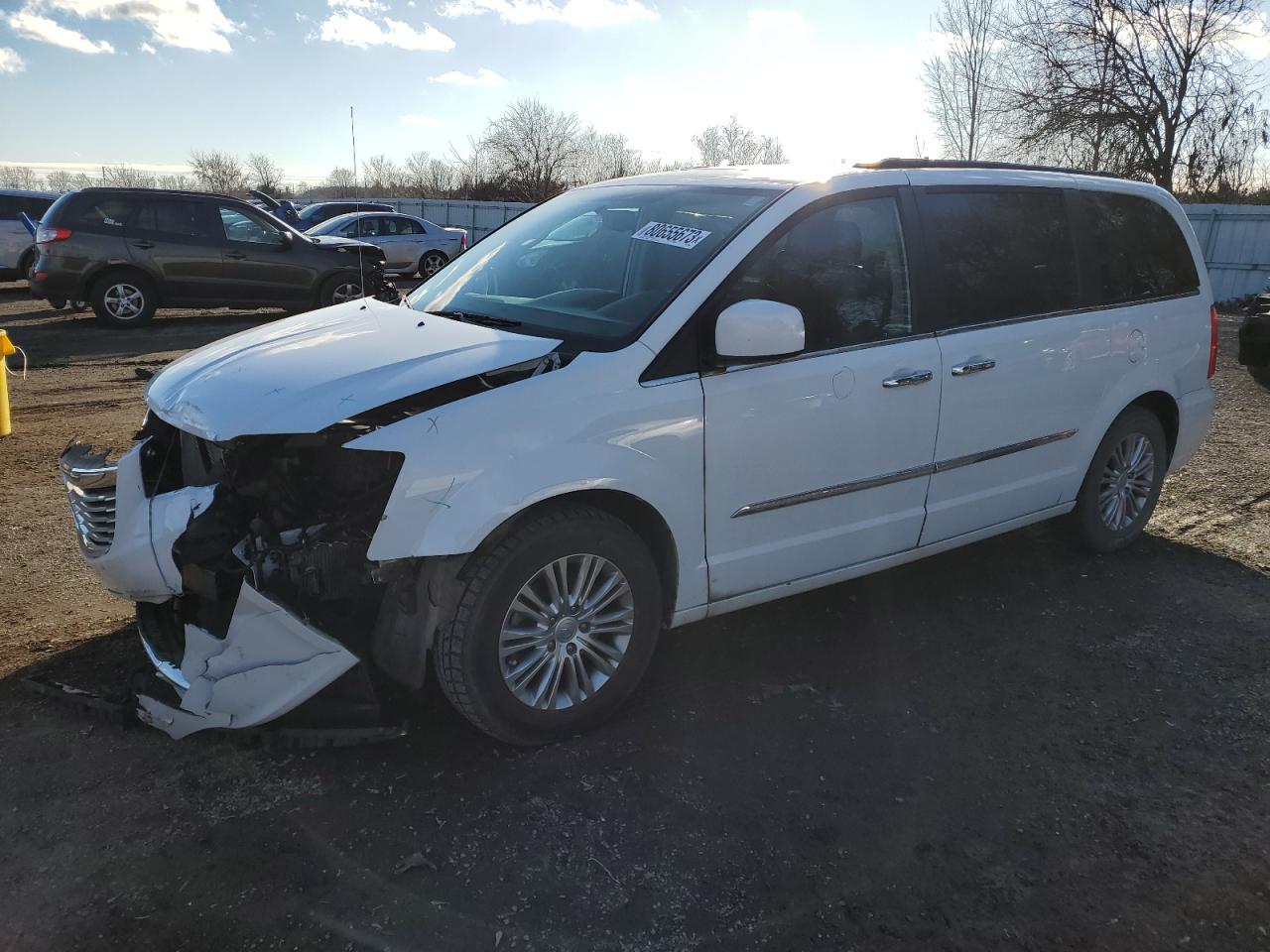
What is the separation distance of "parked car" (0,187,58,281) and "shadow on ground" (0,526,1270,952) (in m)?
17.1

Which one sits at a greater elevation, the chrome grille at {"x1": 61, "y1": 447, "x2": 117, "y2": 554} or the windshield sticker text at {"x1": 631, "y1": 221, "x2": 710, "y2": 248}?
the windshield sticker text at {"x1": 631, "y1": 221, "x2": 710, "y2": 248}

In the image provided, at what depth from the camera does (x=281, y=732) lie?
3.08m

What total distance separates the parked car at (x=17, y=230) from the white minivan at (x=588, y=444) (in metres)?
16.9

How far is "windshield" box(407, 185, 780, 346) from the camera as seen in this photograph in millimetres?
3467

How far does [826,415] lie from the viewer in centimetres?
357

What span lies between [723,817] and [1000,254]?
2737 millimetres

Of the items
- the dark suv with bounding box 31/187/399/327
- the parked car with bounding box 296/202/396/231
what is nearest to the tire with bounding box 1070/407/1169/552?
the dark suv with bounding box 31/187/399/327

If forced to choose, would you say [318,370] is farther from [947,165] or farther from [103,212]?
[103,212]

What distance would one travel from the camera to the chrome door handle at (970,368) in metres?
3.94

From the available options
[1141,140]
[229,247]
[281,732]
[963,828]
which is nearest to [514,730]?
[281,732]

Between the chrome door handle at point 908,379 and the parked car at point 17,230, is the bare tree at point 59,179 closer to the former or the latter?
the parked car at point 17,230

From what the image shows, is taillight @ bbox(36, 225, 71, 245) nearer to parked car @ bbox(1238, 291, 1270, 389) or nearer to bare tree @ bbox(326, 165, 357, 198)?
parked car @ bbox(1238, 291, 1270, 389)

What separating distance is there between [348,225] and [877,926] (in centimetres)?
1917

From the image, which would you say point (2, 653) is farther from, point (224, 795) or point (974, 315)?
point (974, 315)
